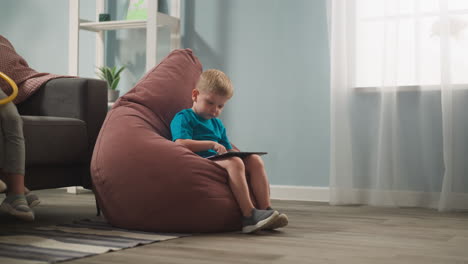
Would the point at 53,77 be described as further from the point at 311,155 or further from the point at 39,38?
the point at 39,38

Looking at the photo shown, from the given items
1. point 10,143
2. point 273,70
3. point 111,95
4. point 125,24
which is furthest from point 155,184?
point 125,24

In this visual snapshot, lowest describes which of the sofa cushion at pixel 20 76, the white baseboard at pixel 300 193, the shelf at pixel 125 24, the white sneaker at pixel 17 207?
the white baseboard at pixel 300 193

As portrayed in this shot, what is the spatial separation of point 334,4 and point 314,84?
1.57ft

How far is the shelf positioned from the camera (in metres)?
3.87

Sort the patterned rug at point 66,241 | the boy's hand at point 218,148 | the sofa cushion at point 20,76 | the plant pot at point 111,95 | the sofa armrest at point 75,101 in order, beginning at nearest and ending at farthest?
the patterned rug at point 66,241, the boy's hand at point 218,148, the sofa armrest at point 75,101, the sofa cushion at point 20,76, the plant pot at point 111,95

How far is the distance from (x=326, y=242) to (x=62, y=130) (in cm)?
117

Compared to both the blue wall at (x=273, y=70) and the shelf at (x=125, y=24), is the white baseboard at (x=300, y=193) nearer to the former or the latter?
the blue wall at (x=273, y=70)

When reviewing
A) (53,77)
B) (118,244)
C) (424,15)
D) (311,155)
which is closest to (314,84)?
(311,155)

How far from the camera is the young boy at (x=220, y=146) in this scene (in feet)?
7.11

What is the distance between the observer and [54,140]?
2465mm

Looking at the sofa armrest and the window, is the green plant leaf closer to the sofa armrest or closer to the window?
the sofa armrest

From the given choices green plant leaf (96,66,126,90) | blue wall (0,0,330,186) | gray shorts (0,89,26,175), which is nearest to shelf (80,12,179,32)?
blue wall (0,0,330,186)

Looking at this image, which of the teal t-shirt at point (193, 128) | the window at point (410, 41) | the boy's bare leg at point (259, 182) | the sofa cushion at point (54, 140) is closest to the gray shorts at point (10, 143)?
the sofa cushion at point (54, 140)

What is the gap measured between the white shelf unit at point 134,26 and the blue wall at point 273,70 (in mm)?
71
